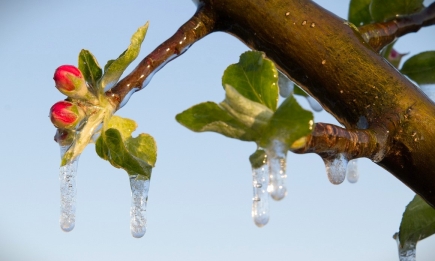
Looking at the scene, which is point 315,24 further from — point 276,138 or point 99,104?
point 99,104

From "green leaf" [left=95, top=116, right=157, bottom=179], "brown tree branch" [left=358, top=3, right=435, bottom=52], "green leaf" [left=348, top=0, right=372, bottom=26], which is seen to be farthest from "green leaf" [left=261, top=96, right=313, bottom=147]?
"green leaf" [left=348, top=0, right=372, bottom=26]

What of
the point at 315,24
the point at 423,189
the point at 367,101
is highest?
the point at 315,24

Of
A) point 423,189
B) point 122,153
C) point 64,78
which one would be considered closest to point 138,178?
point 122,153

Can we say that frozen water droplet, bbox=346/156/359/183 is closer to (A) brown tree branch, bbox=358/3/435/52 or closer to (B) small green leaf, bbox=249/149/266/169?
(A) brown tree branch, bbox=358/3/435/52

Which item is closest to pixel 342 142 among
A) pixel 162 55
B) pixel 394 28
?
pixel 162 55

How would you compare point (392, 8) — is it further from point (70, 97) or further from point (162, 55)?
point (70, 97)

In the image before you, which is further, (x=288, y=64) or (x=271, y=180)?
(x=288, y=64)

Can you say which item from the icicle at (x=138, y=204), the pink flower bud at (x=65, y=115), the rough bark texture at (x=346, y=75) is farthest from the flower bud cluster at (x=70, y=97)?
the rough bark texture at (x=346, y=75)

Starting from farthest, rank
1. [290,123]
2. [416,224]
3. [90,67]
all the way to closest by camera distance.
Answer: [416,224], [90,67], [290,123]
